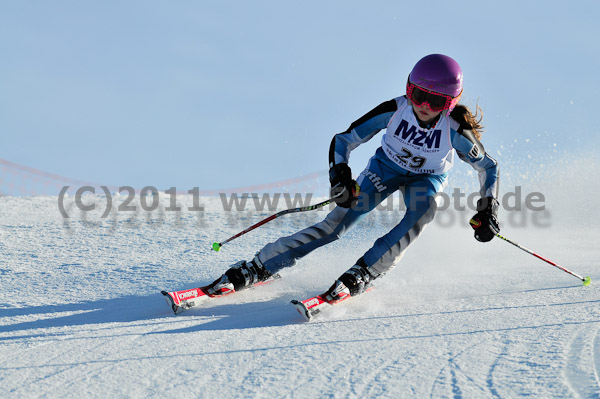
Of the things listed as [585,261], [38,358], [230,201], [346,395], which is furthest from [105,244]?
[585,261]

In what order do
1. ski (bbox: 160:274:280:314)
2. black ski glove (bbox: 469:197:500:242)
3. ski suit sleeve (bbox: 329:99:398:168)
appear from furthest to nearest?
ski suit sleeve (bbox: 329:99:398:168)
black ski glove (bbox: 469:197:500:242)
ski (bbox: 160:274:280:314)

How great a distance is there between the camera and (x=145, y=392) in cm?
217

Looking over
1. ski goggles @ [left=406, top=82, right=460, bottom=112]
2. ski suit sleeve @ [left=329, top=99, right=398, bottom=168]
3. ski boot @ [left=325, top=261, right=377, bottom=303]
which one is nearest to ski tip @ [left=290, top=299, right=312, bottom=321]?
ski boot @ [left=325, top=261, right=377, bottom=303]

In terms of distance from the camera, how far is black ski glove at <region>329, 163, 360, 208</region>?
12.4ft

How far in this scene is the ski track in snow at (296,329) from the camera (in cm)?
219

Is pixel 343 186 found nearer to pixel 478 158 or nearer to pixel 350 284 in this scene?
pixel 350 284

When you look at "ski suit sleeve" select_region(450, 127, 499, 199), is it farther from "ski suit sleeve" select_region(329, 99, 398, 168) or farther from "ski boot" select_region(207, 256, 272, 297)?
"ski boot" select_region(207, 256, 272, 297)

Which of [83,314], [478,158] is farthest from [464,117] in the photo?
[83,314]

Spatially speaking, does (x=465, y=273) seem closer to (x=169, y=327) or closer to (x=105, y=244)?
(x=169, y=327)

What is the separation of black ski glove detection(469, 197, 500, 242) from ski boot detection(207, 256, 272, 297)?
1.53 meters

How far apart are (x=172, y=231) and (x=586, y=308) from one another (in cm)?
483

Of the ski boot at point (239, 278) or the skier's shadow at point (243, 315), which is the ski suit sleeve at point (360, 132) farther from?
the skier's shadow at point (243, 315)

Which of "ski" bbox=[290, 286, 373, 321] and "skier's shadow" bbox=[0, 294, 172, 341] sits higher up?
"ski" bbox=[290, 286, 373, 321]

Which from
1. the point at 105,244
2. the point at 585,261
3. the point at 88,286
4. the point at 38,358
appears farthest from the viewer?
the point at 105,244
